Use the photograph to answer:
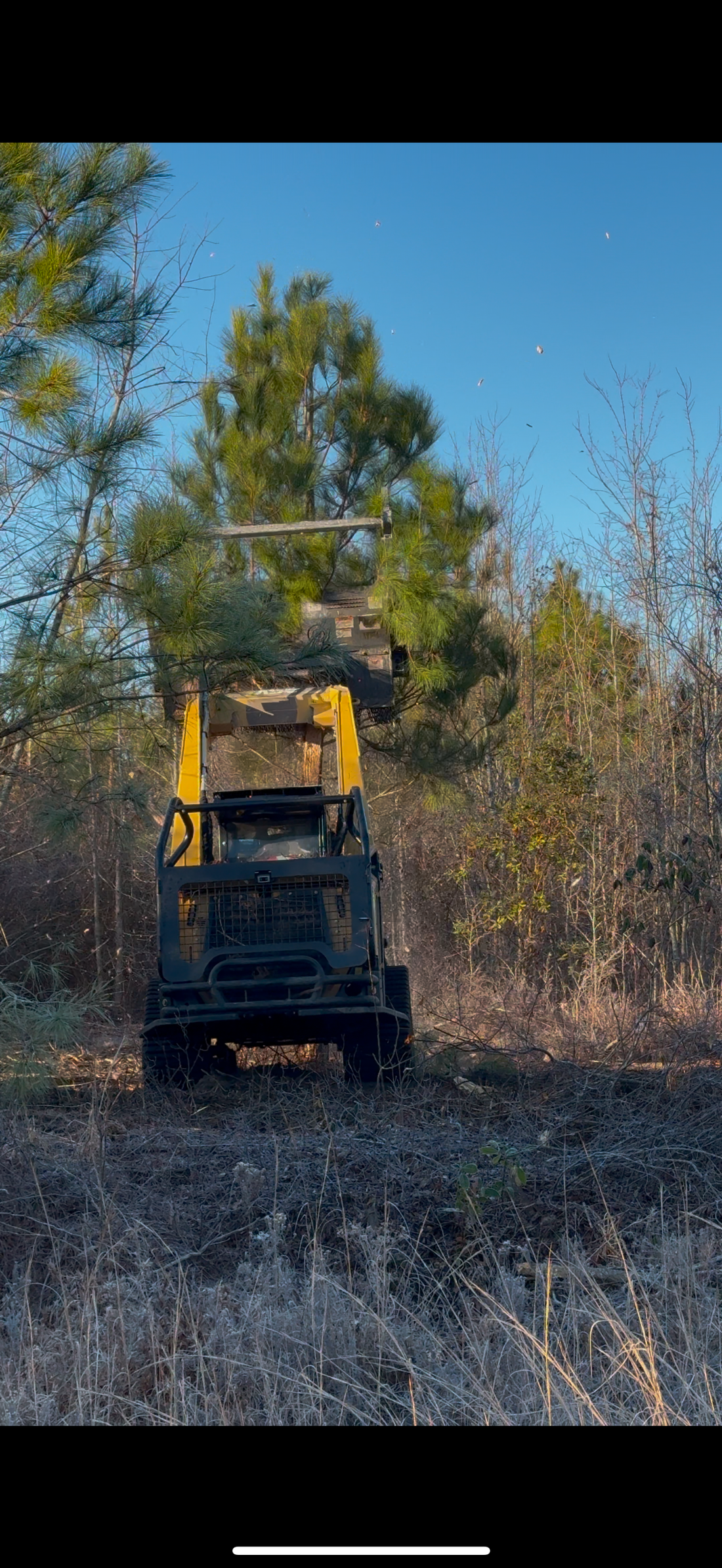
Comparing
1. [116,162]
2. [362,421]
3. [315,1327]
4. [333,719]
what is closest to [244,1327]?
[315,1327]

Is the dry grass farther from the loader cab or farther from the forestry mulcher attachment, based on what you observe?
the loader cab

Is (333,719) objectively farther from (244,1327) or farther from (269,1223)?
(244,1327)

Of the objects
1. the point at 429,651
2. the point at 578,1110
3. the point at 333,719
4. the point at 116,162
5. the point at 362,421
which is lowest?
the point at 578,1110

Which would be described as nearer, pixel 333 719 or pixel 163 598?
pixel 163 598

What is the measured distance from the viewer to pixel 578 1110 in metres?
6.23

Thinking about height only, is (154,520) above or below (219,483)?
below

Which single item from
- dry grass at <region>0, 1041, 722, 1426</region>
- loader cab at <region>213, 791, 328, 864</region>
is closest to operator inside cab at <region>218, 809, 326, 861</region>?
loader cab at <region>213, 791, 328, 864</region>

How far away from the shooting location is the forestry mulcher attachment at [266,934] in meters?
7.44

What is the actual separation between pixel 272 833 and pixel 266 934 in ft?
3.09

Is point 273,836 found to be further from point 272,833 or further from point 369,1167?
point 369,1167

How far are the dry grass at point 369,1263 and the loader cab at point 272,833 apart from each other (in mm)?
1886

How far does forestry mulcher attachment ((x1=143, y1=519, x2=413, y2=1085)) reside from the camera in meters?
7.44

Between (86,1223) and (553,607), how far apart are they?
11665 mm

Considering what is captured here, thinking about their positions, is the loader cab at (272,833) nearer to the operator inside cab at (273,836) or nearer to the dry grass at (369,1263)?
the operator inside cab at (273,836)
